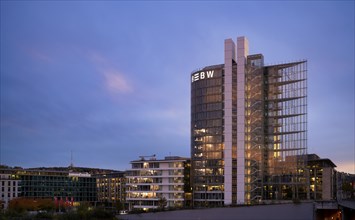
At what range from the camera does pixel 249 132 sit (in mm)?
124312

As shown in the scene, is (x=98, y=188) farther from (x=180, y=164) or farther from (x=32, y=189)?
(x=180, y=164)

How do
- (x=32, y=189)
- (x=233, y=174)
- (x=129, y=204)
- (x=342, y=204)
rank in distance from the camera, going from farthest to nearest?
(x=32, y=189) → (x=129, y=204) → (x=233, y=174) → (x=342, y=204)

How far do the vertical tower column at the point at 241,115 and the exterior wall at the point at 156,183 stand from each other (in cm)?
1868

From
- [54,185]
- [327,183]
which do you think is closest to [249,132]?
[327,183]

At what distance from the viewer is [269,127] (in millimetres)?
129375

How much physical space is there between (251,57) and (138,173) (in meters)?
48.4

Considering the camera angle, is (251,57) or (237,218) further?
(251,57)

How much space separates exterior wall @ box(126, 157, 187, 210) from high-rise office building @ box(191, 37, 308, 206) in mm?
4594

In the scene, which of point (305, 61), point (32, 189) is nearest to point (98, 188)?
point (32, 189)

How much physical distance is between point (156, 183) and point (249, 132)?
31.8 m

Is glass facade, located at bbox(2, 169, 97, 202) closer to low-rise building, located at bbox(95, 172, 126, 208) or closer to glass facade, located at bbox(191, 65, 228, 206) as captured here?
low-rise building, located at bbox(95, 172, 126, 208)

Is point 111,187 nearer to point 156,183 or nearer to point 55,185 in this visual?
point 55,185

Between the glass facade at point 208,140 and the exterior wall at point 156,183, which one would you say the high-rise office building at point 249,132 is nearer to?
the glass facade at point 208,140

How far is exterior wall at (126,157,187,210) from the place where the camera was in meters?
132
